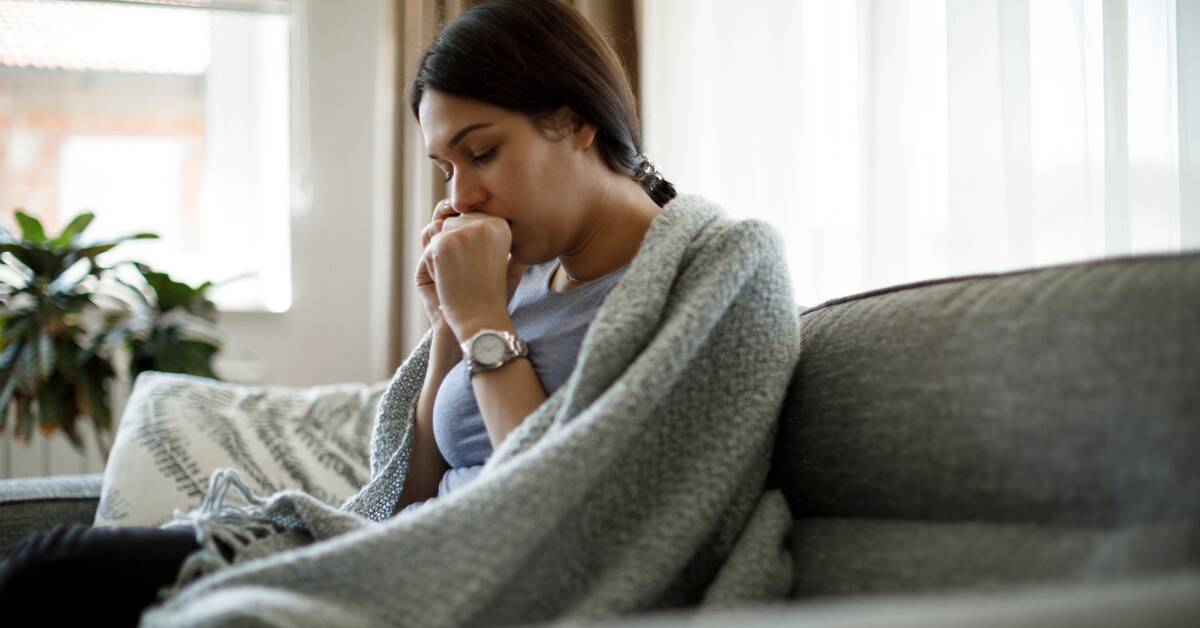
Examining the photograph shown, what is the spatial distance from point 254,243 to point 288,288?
0.71 feet

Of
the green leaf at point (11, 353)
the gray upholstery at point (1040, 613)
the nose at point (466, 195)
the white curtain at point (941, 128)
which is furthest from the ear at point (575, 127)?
the green leaf at point (11, 353)

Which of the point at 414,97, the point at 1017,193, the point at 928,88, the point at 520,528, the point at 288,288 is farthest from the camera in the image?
the point at 288,288

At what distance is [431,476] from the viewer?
50.6 inches

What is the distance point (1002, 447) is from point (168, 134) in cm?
315

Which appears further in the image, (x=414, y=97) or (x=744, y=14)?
(x=744, y=14)

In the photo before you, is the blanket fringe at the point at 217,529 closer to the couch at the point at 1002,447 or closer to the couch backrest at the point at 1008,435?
the couch at the point at 1002,447

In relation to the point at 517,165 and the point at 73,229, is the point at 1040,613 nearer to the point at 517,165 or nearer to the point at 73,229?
the point at 517,165

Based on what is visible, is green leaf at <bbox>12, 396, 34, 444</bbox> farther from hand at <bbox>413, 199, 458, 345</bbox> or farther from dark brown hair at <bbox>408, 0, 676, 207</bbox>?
dark brown hair at <bbox>408, 0, 676, 207</bbox>

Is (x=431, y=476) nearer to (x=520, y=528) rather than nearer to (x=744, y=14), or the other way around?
(x=520, y=528)

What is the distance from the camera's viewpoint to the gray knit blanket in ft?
2.45

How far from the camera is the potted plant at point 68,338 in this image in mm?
2406

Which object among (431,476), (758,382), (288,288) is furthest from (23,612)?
(288,288)

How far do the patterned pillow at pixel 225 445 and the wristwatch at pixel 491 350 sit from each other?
2.26 feet

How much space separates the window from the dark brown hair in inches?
87.0
